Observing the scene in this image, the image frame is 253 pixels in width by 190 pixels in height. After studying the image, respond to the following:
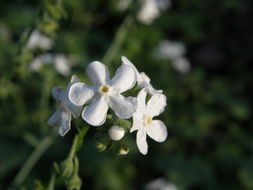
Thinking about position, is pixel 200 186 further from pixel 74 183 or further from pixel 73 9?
pixel 74 183

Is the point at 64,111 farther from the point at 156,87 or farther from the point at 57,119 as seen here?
the point at 156,87

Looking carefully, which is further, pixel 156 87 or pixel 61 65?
pixel 156 87

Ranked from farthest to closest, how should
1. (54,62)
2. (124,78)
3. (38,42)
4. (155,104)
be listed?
(38,42) < (54,62) < (155,104) < (124,78)

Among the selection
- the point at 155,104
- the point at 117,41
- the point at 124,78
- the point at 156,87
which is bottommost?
the point at 155,104

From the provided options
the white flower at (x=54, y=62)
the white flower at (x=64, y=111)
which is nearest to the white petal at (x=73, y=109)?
the white flower at (x=64, y=111)

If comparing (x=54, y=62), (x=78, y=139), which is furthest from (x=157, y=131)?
(x=54, y=62)

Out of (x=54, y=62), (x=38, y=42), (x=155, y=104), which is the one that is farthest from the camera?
(x=38, y=42)

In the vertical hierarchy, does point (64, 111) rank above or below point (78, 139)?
above

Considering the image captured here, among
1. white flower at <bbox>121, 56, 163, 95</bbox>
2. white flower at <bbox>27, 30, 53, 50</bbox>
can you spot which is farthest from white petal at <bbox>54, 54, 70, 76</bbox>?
white flower at <bbox>121, 56, 163, 95</bbox>
